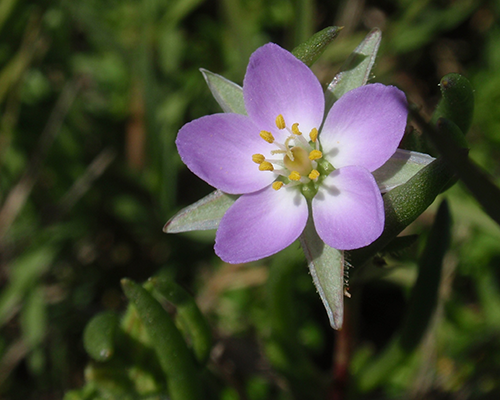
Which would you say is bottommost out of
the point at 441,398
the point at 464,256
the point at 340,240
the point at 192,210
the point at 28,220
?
the point at 441,398

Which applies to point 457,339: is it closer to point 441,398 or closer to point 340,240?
point 441,398

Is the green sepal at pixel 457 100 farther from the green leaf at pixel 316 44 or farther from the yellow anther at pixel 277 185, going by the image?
the yellow anther at pixel 277 185

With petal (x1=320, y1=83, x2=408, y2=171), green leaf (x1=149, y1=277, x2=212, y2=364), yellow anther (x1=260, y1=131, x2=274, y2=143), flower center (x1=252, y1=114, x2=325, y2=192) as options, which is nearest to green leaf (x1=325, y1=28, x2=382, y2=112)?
petal (x1=320, y1=83, x2=408, y2=171)

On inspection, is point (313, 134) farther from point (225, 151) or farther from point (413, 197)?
point (413, 197)

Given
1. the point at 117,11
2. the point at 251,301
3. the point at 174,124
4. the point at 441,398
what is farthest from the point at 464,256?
the point at 117,11

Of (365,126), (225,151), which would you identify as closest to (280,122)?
(225,151)

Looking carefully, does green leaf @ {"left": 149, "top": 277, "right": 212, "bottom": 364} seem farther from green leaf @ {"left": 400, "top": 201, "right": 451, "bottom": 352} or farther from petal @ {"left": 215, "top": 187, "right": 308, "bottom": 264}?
green leaf @ {"left": 400, "top": 201, "right": 451, "bottom": 352}
